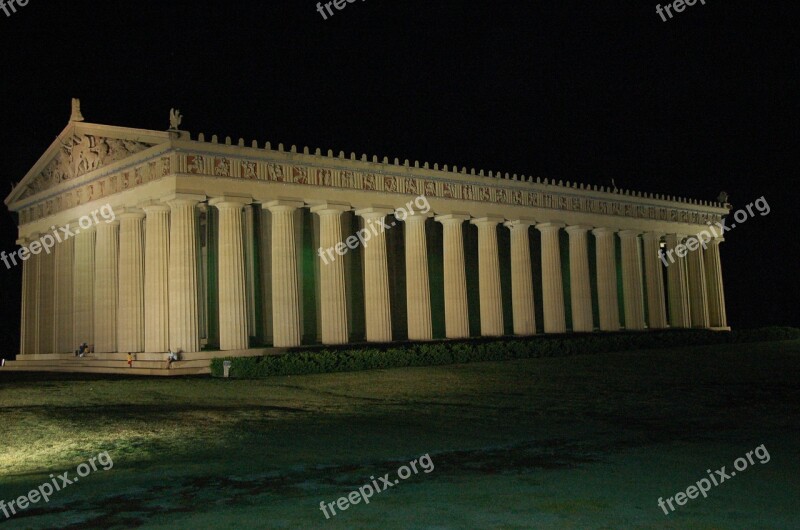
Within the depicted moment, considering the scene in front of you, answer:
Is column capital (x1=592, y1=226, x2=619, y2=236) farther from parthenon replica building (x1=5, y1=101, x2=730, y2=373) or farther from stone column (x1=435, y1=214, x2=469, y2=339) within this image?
stone column (x1=435, y1=214, x2=469, y2=339)

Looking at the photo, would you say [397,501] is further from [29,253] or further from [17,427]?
[29,253]

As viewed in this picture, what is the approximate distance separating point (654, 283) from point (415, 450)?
44613 mm

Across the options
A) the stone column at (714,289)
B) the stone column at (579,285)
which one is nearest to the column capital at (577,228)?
the stone column at (579,285)

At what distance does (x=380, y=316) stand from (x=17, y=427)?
931 inches

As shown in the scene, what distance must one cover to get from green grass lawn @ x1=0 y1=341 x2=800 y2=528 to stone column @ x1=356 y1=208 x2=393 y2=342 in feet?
43.7

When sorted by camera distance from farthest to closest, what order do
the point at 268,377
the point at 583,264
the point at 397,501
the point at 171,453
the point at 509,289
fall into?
the point at 509,289 → the point at 583,264 → the point at 268,377 → the point at 171,453 → the point at 397,501

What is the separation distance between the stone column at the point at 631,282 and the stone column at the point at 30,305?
116 ft

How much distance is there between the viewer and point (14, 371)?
4012 cm

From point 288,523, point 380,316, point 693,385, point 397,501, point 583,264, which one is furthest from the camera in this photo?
point 583,264

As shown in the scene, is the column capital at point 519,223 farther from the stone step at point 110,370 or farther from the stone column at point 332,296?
the stone step at point 110,370

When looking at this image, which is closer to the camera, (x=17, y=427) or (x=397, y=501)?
(x=397, y=501)

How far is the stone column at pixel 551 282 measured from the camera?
4794 cm

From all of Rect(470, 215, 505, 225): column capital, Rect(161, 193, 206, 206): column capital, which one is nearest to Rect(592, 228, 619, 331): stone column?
Rect(470, 215, 505, 225): column capital

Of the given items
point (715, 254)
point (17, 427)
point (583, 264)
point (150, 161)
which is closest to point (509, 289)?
point (583, 264)
